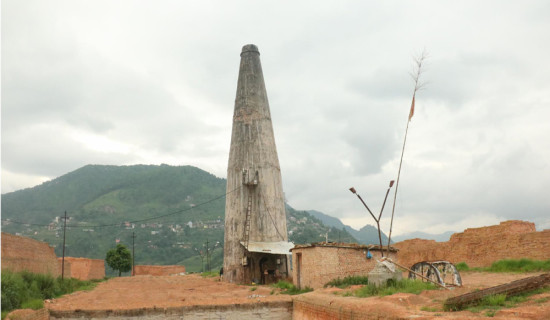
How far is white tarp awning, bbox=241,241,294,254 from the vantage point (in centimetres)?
2341

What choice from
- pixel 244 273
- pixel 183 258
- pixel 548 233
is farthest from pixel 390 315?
pixel 183 258

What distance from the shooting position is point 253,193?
86.0ft

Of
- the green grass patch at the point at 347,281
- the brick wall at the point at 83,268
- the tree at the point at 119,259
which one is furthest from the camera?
the tree at the point at 119,259

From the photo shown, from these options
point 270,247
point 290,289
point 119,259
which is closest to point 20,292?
point 290,289

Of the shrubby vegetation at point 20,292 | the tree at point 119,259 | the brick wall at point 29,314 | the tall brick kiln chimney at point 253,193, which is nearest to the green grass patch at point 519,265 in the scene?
the tall brick kiln chimney at point 253,193

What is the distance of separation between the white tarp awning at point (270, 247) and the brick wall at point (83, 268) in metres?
15.6

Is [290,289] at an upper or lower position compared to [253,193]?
lower

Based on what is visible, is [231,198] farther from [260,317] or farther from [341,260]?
[260,317]

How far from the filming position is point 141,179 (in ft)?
527

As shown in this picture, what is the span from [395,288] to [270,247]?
44.8ft

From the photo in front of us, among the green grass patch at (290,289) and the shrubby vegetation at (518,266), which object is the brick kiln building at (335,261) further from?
the shrubby vegetation at (518,266)

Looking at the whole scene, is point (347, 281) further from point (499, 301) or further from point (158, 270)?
point (158, 270)

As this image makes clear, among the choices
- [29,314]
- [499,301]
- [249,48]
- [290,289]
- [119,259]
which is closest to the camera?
[499,301]

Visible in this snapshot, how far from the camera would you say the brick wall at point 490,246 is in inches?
705
